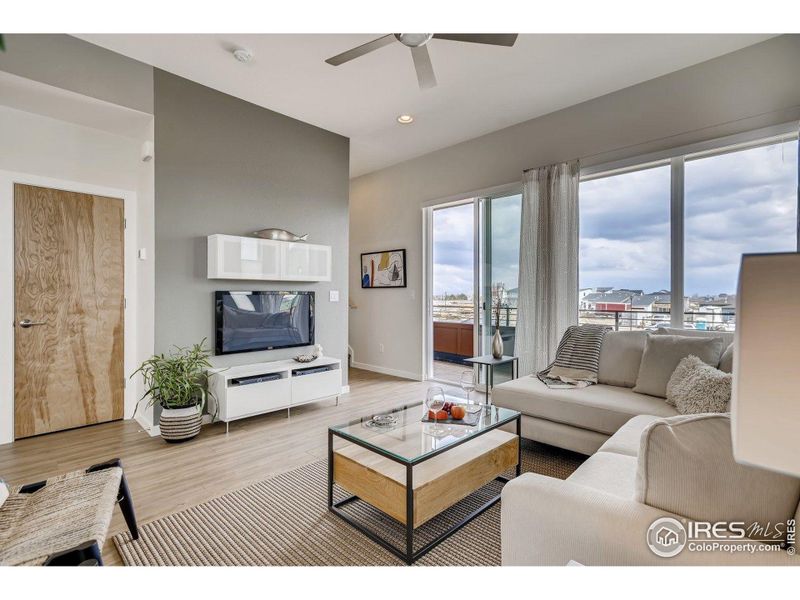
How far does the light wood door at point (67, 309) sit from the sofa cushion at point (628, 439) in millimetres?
3879

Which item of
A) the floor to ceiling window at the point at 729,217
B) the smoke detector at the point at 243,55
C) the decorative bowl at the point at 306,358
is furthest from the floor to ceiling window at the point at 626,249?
the smoke detector at the point at 243,55

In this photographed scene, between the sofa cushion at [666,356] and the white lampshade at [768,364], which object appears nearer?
the white lampshade at [768,364]

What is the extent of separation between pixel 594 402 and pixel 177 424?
9.61 ft

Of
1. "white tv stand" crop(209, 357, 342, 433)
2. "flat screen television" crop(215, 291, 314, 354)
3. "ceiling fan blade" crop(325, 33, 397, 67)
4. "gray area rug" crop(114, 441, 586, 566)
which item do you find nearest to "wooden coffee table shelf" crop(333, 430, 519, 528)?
"gray area rug" crop(114, 441, 586, 566)

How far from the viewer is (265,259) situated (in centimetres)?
364

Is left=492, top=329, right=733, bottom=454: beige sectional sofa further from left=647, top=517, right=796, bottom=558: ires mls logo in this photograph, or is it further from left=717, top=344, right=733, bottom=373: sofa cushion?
left=647, top=517, right=796, bottom=558: ires mls logo

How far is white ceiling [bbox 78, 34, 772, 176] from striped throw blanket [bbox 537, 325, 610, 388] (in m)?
2.06

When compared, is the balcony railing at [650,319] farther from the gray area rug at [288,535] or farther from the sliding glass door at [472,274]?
the gray area rug at [288,535]

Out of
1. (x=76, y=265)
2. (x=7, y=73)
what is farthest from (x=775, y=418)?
(x=76, y=265)

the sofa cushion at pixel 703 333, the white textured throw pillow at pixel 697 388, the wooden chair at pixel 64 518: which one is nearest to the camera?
the wooden chair at pixel 64 518

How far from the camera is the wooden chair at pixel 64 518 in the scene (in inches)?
46.0

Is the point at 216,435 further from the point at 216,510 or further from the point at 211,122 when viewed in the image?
the point at 211,122

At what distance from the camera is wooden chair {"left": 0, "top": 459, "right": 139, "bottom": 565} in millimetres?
1168
